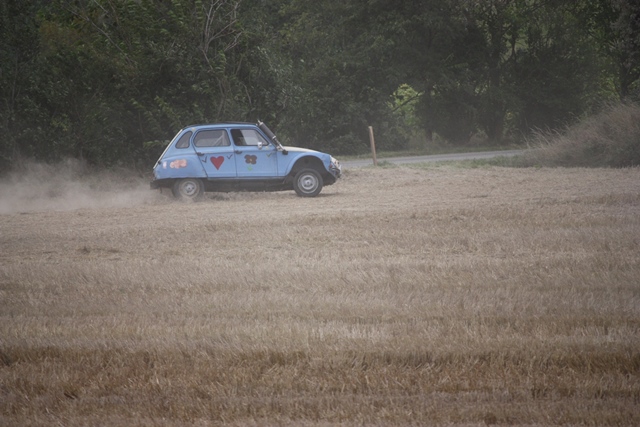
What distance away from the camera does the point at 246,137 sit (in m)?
17.5

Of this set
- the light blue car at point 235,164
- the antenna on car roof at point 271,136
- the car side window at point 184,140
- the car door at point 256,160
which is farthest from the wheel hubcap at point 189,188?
the antenna on car roof at point 271,136

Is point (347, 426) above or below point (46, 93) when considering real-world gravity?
below

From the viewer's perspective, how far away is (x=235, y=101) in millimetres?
21875

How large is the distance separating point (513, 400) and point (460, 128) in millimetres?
40660

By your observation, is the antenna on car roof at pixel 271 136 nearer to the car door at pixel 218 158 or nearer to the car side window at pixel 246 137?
the car side window at pixel 246 137

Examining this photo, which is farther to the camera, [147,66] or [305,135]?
[305,135]

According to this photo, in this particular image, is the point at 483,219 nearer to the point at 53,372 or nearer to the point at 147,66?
the point at 53,372

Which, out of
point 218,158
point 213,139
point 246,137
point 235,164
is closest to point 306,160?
point 246,137

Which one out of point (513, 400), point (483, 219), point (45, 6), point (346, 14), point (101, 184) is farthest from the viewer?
point (346, 14)

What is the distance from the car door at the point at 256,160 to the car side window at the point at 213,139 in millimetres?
318

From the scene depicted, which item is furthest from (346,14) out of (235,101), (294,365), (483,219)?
(294,365)

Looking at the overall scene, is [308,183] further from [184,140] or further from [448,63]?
[448,63]

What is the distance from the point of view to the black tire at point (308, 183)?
17422 mm

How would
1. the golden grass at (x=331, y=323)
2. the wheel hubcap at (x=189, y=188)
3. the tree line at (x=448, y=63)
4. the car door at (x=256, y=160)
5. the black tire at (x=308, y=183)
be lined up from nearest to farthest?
the golden grass at (x=331, y=323)
the car door at (x=256, y=160)
the black tire at (x=308, y=183)
the wheel hubcap at (x=189, y=188)
the tree line at (x=448, y=63)
